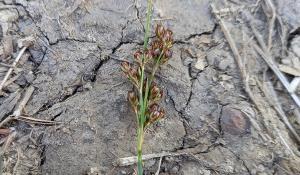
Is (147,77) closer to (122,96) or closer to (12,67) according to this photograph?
(122,96)

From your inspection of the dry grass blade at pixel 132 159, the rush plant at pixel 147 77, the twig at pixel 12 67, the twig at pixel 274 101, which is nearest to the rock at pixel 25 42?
the twig at pixel 12 67

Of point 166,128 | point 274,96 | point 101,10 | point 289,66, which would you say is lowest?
point 166,128

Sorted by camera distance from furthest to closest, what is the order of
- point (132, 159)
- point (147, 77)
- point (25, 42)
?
point (25, 42) < point (147, 77) < point (132, 159)

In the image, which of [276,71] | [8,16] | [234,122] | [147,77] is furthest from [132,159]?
[8,16]

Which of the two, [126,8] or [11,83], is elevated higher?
[126,8]

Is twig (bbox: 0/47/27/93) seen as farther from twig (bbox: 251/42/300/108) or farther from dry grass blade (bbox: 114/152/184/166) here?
twig (bbox: 251/42/300/108)

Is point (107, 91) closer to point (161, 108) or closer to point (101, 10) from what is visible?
point (161, 108)

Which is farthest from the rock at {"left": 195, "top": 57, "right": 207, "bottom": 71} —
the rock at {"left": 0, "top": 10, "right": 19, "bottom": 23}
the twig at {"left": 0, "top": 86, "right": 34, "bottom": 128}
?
the rock at {"left": 0, "top": 10, "right": 19, "bottom": 23}

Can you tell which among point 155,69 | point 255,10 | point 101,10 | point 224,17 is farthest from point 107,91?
point 255,10
